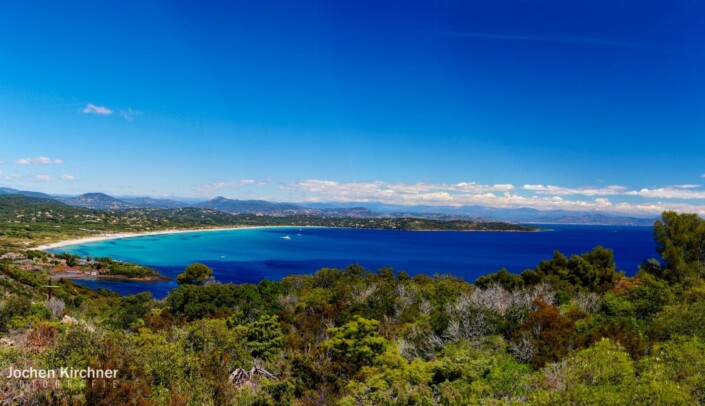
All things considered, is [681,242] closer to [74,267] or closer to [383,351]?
[383,351]

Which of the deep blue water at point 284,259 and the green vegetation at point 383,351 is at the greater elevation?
the green vegetation at point 383,351

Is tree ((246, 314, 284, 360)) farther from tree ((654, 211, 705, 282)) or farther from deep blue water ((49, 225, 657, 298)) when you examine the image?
deep blue water ((49, 225, 657, 298))

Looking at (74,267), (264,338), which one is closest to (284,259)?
(74,267)

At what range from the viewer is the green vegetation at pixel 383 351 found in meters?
10.7

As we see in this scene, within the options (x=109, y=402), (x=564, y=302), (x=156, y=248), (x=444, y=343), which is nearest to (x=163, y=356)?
(x=109, y=402)

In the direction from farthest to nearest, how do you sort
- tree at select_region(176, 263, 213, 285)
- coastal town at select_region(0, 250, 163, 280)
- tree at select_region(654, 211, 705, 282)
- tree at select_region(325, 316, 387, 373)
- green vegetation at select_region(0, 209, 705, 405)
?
coastal town at select_region(0, 250, 163, 280), tree at select_region(176, 263, 213, 285), tree at select_region(654, 211, 705, 282), tree at select_region(325, 316, 387, 373), green vegetation at select_region(0, 209, 705, 405)

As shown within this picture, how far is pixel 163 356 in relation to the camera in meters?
12.4

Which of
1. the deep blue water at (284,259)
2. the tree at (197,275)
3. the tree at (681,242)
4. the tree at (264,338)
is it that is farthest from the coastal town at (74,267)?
the tree at (681,242)

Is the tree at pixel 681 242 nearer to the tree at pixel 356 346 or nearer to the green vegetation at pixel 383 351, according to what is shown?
the green vegetation at pixel 383 351

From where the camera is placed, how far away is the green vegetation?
1070cm

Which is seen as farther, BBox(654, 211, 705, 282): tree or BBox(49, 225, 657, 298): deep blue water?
BBox(49, 225, 657, 298): deep blue water

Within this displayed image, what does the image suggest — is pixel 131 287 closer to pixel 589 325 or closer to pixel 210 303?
pixel 210 303

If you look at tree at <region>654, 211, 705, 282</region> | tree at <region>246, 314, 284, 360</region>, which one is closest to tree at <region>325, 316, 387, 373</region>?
tree at <region>246, 314, 284, 360</region>

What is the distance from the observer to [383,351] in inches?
780
